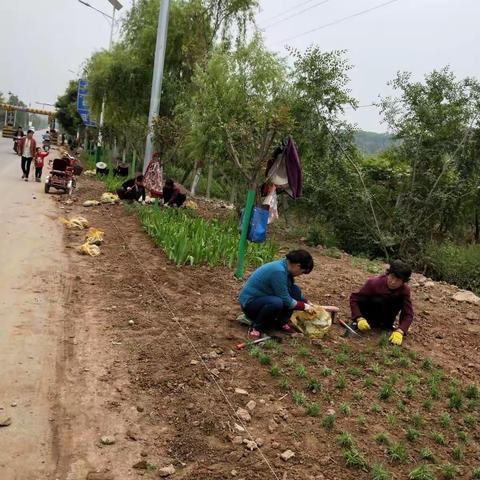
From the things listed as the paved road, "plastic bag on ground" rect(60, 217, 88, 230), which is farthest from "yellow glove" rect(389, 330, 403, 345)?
"plastic bag on ground" rect(60, 217, 88, 230)

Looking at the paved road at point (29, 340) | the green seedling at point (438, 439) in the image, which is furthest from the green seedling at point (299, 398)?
the paved road at point (29, 340)

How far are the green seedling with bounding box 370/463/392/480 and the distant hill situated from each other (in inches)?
445

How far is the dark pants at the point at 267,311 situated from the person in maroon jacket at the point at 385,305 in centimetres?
83

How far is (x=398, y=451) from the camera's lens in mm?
3912

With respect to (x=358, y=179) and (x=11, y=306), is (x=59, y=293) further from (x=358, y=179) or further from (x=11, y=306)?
(x=358, y=179)

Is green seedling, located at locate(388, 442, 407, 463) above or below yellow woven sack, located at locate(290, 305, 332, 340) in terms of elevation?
below

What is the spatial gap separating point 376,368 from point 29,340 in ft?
11.1

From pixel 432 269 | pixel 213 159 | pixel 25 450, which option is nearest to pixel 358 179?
pixel 432 269

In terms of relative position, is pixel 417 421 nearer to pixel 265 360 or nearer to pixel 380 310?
pixel 265 360

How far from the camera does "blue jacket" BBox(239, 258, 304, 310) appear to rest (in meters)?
5.58

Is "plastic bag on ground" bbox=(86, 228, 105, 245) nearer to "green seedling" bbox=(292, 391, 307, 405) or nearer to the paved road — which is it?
the paved road

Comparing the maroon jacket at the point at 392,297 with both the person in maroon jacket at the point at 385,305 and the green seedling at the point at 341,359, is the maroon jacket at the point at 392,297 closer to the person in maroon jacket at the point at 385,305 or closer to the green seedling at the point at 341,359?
the person in maroon jacket at the point at 385,305

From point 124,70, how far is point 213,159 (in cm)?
793

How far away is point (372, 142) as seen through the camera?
53.6 feet
